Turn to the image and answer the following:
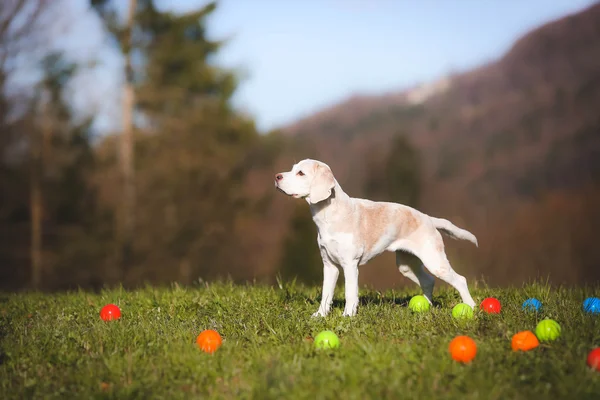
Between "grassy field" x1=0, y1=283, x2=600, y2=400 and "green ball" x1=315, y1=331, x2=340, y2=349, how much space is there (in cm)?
7

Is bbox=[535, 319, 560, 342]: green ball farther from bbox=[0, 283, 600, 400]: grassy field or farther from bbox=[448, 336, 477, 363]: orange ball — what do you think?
bbox=[448, 336, 477, 363]: orange ball

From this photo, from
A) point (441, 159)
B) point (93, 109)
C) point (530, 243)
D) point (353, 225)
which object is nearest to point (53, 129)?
point (93, 109)

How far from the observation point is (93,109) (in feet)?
76.8

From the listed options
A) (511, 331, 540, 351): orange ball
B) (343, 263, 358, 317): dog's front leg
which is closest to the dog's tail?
(343, 263, 358, 317): dog's front leg

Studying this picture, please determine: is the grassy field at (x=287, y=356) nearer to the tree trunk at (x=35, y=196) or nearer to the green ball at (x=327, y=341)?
the green ball at (x=327, y=341)

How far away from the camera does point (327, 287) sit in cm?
631

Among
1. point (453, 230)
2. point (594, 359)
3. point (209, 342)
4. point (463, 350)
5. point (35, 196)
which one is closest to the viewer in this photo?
point (594, 359)

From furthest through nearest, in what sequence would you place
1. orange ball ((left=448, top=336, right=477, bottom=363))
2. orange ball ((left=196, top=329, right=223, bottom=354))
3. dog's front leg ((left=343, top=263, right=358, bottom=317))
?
1. dog's front leg ((left=343, top=263, right=358, bottom=317))
2. orange ball ((left=196, top=329, right=223, bottom=354))
3. orange ball ((left=448, top=336, right=477, bottom=363))

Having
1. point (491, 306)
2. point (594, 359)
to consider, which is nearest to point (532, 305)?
point (491, 306)

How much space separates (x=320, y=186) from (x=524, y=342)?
7.84ft

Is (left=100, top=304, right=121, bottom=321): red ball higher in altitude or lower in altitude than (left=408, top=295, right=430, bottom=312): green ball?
higher

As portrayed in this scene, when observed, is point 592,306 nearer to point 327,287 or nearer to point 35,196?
point 327,287

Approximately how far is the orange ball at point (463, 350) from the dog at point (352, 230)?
1756mm

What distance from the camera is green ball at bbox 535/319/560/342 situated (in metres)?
4.79
